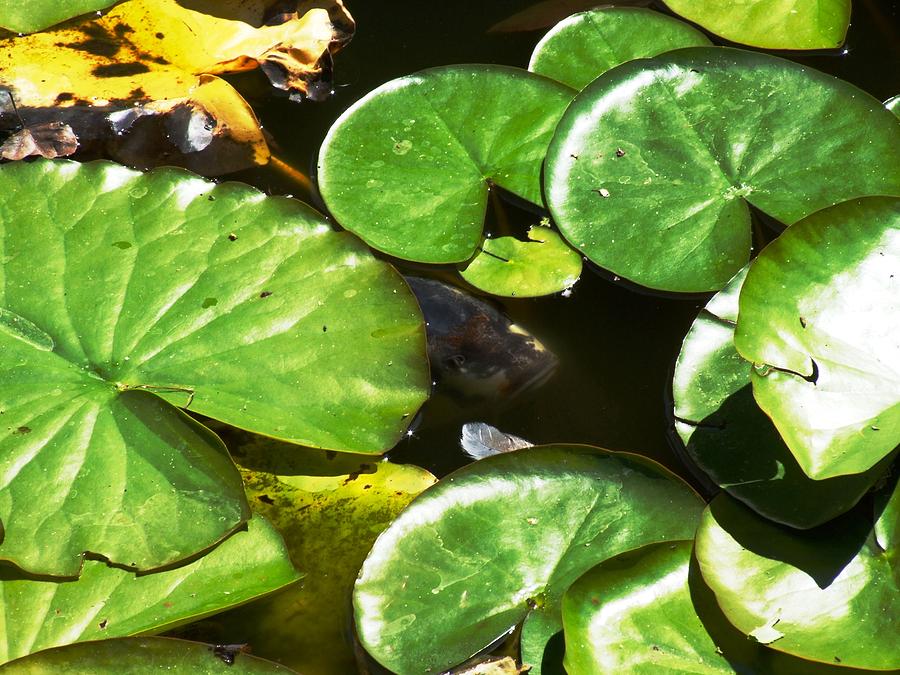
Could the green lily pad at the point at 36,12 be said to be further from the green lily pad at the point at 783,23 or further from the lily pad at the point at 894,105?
the lily pad at the point at 894,105

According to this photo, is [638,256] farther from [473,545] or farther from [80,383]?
[80,383]

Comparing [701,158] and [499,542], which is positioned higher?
[701,158]

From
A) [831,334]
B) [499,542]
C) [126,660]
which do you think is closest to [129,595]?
[126,660]

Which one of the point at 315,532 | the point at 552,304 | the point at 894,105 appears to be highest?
the point at 894,105

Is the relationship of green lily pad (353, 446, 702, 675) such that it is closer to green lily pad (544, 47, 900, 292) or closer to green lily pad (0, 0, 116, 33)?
green lily pad (544, 47, 900, 292)

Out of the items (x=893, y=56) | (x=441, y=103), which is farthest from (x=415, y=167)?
(x=893, y=56)

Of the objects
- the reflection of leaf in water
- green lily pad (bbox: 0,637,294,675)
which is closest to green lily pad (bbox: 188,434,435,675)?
green lily pad (bbox: 0,637,294,675)

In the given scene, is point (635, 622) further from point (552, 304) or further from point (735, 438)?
point (552, 304)

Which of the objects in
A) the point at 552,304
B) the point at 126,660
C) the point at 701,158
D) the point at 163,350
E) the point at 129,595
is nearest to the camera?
the point at 126,660
